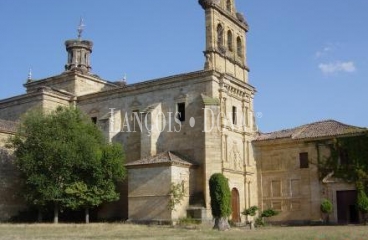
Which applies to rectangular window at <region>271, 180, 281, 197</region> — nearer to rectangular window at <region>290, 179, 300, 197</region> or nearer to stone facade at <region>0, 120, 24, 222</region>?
rectangular window at <region>290, 179, 300, 197</region>

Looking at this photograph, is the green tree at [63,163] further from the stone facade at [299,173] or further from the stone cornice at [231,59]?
the stone facade at [299,173]

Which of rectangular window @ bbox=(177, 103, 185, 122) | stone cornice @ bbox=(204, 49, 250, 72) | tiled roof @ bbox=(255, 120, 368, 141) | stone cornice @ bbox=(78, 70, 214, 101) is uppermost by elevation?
stone cornice @ bbox=(204, 49, 250, 72)

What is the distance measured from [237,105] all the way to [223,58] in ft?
11.2

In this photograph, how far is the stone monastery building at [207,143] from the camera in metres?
31.7

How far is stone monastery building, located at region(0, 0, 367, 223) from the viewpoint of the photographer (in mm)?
31688

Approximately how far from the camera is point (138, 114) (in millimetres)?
35719

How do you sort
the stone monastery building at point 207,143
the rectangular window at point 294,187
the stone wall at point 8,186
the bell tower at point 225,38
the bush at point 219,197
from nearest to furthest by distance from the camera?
the bush at point 219,197, the stone monastery building at point 207,143, the stone wall at point 8,186, the bell tower at point 225,38, the rectangular window at point 294,187

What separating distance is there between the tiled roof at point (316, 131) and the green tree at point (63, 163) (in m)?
11.4

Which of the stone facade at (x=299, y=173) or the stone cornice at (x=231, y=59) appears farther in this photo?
the stone facade at (x=299, y=173)

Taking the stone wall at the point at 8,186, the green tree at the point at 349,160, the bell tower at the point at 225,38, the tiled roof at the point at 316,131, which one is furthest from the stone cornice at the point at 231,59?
the stone wall at the point at 8,186

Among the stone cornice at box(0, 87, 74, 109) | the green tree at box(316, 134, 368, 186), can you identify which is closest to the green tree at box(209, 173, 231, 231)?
the green tree at box(316, 134, 368, 186)

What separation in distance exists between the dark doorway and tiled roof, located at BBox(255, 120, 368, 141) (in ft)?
13.0

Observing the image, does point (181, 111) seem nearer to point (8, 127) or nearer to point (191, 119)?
point (191, 119)

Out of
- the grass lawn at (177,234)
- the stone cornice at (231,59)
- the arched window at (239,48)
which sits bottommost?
the grass lawn at (177,234)
